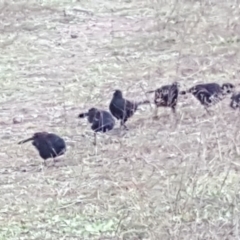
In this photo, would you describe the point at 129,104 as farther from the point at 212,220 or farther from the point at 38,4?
the point at 38,4

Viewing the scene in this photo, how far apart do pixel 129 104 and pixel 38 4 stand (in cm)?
425

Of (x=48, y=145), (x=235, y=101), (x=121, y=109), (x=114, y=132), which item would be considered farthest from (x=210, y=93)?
(x=48, y=145)

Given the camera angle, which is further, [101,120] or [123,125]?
[123,125]

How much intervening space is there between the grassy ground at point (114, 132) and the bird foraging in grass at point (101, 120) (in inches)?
3.3

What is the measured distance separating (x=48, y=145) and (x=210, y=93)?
1428 mm

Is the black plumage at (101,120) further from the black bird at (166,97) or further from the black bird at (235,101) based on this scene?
the black bird at (235,101)

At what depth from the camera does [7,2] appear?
408 inches

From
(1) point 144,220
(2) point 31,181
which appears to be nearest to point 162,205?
(1) point 144,220

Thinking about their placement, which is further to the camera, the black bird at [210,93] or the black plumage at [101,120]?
the black bird at [210,93]

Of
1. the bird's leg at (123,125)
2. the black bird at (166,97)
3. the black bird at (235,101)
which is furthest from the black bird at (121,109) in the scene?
the black bird at (235,101)

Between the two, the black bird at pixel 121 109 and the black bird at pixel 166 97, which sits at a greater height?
the black bird at pixel 166 97

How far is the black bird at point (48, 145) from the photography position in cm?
571

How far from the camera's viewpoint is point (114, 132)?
248 inches

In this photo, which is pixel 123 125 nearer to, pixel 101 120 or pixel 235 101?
pixel 101 120
